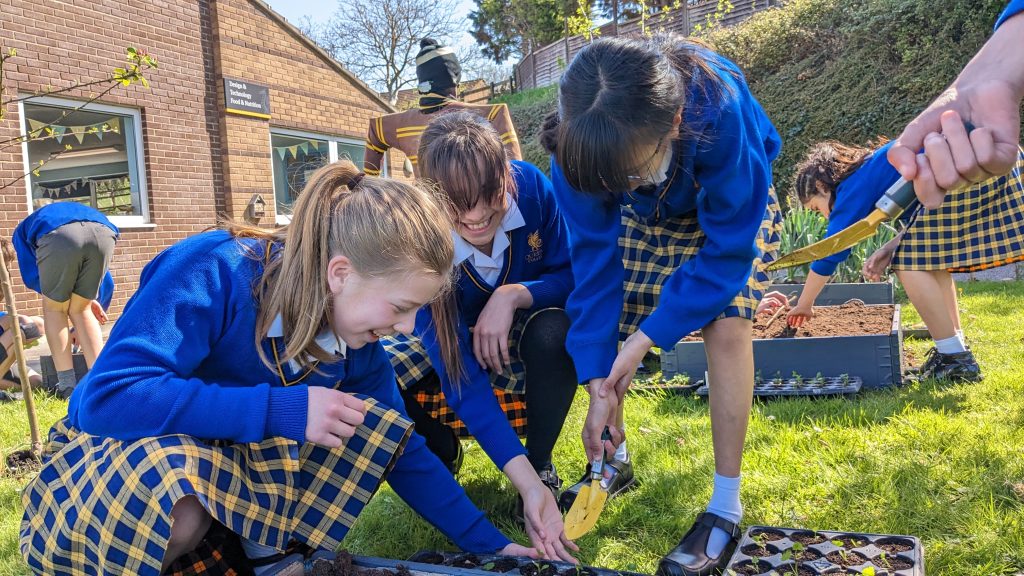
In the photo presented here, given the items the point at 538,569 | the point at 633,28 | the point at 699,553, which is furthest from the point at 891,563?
the point at 633,28

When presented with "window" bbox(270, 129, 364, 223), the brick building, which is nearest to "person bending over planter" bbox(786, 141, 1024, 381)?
the brick building

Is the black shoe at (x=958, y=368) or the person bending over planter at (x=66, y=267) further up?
the person bending over planter at (x=66, y=267)

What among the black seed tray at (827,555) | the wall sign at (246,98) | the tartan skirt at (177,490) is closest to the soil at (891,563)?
the black seed tray at (827,555)

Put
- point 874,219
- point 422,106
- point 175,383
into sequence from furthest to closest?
1. point 422,106
2. point 175,383
3. point 874,219

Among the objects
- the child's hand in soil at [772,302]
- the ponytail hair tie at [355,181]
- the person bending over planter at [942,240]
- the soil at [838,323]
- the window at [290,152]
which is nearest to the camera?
the ponytail hair tie at [355,181]

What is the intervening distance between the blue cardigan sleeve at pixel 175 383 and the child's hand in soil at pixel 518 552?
24.6 inches

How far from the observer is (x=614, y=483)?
8.04 feet

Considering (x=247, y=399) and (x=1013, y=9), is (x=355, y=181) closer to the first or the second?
(x=247, y=399)

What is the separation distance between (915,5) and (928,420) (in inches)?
384

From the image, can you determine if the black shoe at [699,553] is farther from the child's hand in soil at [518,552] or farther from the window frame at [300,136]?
the window frame at [300,136]

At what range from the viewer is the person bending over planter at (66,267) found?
4.46 metres

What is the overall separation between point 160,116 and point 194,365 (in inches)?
333

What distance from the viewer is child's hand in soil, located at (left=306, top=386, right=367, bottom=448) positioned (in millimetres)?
1590

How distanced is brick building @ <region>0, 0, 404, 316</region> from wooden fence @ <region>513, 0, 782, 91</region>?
5412 mm
